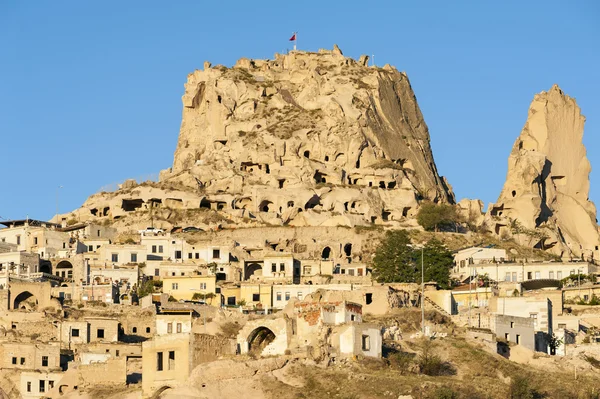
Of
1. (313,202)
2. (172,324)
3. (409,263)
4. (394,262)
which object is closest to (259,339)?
(172,324)

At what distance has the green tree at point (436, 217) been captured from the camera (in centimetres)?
13925

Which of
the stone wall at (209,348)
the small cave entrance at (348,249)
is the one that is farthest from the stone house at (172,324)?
the small cave entrance at (348,249)

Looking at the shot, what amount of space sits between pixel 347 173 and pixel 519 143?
750 inches

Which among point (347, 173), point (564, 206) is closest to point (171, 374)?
point (347, 173)

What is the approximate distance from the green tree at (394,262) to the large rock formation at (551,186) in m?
24.1

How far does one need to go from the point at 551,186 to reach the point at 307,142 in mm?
23031

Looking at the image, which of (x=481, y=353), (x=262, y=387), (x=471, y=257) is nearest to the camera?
(x=262, y=387)

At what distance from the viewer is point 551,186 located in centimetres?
15538

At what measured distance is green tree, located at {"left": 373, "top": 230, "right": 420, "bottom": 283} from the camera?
112688mm

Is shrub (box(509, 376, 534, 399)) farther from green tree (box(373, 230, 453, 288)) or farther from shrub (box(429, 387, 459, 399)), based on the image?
green tree (box(373, 230, 453, 288))

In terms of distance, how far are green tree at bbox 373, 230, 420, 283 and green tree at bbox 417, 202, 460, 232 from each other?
14972 millimetres

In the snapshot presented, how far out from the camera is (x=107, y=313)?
106625mm

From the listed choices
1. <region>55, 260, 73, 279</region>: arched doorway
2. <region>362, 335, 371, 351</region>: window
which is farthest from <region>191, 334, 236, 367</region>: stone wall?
<region>55, 260, 73, 279</region>: arched doorway

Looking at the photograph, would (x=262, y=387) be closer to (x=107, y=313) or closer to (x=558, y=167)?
(x=107, y=313)
